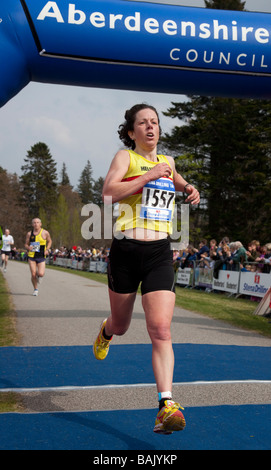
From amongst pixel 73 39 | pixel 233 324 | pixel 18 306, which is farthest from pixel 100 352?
pixel 18 306

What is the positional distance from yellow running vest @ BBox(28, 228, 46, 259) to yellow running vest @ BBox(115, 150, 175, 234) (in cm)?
905

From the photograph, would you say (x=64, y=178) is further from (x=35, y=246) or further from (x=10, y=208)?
(x=35, y=246)

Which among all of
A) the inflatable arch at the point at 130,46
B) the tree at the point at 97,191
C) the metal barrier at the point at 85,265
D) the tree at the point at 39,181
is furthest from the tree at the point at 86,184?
the inflatable arch at the point at 130,46

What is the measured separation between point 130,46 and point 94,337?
12.7ft

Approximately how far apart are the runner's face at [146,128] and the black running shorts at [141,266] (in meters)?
0.73

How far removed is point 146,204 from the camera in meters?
3.35

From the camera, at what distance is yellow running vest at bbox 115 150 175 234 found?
3.35m

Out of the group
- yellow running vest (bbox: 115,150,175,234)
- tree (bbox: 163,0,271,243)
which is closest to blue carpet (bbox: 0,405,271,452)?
yellow running vest (bbox: 115,150,175,234)

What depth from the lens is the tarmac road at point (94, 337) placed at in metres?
3.80

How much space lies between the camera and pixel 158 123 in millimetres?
3613

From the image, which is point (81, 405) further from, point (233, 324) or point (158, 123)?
point (233, 324)

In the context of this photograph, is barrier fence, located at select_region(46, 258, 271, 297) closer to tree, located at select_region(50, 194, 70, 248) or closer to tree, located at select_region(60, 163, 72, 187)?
tree, located at select_region(50, 194, 70, 248)

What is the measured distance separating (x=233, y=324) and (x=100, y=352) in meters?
5.10
